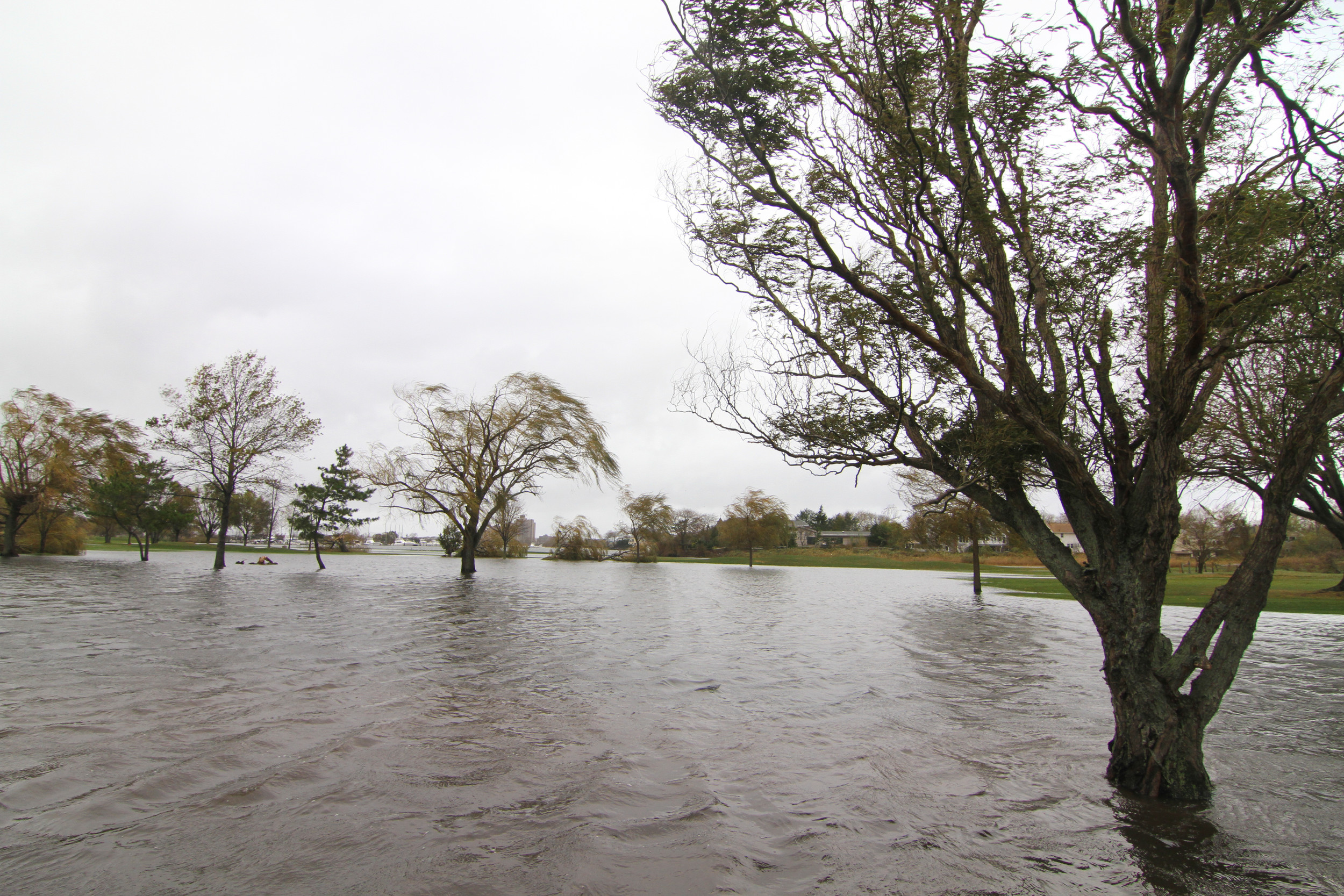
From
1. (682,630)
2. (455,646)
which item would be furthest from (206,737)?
(682,630)

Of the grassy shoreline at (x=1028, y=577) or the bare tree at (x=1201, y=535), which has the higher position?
the bare tree at (x=1201, y=535)

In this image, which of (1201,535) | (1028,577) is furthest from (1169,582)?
(1201,535)

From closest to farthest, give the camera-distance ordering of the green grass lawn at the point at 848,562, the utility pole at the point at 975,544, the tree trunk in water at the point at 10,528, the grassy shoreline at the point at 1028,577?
1. the grassy shoreline at the point at 1028,577
2. the utility pole at the point at 975,544
3. the tree trunk in water at the point at 10,528
4. the green grass lawn at the point at 848,562

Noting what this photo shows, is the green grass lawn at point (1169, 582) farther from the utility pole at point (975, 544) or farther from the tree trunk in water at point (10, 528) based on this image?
the tree trunk in water at point (10, 528)

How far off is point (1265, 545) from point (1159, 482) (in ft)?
3.03

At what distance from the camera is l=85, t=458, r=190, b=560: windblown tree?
37.8 m

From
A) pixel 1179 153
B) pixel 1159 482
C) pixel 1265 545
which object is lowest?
pixel 1265 545

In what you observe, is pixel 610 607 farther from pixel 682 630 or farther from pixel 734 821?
pixel 734 821

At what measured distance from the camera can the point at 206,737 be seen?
568 centimetres

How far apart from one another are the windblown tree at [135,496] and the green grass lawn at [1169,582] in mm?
45726

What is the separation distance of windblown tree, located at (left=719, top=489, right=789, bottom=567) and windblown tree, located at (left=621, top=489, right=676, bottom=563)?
7.62 metres

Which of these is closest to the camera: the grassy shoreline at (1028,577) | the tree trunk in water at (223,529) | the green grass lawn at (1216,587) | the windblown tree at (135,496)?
the green grass lawn at (1216,587)

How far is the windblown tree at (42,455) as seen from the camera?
33.5 meters

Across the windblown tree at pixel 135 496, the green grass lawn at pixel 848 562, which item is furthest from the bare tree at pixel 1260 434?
the windblown tree at pixel 135 496
